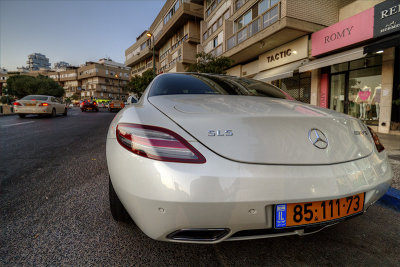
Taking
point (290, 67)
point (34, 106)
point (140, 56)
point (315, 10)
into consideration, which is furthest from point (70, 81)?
point (315, 10)

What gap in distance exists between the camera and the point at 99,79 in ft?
251

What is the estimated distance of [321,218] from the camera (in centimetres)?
112

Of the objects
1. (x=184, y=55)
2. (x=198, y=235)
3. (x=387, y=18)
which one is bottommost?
(x=198, y=235)

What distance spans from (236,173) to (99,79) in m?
85.4

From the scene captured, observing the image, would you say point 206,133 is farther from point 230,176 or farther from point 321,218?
point 321,218

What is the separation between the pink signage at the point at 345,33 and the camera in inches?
301

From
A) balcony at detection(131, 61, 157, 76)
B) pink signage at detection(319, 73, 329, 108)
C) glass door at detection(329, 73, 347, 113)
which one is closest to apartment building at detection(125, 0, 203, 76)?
balcony at detection(131, 61, 157, 76)

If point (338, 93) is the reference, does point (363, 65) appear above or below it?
above

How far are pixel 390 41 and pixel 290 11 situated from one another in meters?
4.51

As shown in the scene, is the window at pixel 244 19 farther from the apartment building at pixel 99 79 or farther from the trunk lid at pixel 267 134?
the apartment building at pixel 99 79

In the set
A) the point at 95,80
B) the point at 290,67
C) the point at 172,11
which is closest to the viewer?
the point at 290,67

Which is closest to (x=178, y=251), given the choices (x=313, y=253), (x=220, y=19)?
(x=313, y=253)

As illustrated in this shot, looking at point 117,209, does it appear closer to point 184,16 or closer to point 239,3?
point 239,3

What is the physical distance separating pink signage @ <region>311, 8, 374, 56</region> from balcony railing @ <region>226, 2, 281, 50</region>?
2070 mm
